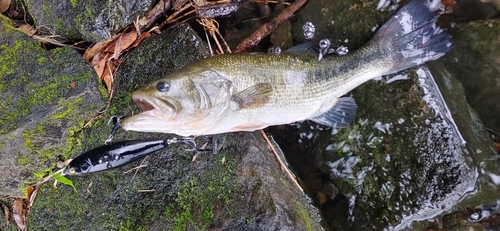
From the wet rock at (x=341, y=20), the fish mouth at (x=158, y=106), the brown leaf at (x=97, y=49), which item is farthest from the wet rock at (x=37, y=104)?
the wet rock at (x=341, y=20)

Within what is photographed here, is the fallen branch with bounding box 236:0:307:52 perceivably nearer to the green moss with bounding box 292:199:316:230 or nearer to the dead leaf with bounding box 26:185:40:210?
the green moss with bounding box 292:199:316:230

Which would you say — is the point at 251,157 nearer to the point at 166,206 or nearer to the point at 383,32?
the point at 166,206

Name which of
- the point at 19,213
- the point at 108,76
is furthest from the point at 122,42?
the point at 19,213

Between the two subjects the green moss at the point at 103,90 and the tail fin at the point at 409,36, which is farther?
the green moss at the point at 103,90

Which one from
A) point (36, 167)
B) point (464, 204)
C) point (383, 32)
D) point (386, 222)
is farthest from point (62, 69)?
point (464, 204)

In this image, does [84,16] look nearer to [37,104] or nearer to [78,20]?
[78,20]

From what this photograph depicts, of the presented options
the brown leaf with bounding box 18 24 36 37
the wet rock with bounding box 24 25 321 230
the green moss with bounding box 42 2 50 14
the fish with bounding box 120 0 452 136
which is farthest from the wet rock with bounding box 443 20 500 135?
the brown leaf with bounding box 18 24 36 37

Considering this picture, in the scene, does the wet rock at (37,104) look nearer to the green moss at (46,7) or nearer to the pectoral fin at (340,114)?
the green moss at (46,7)
